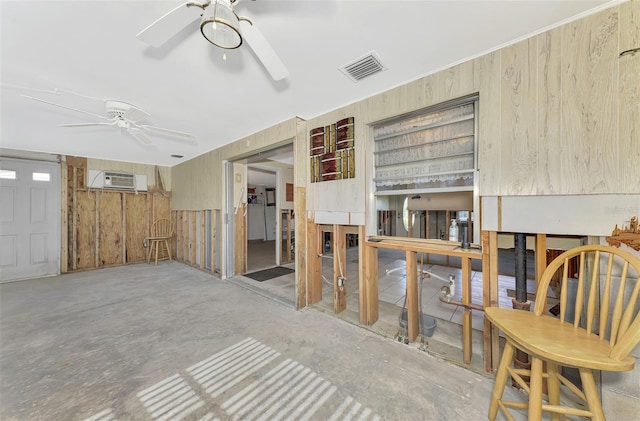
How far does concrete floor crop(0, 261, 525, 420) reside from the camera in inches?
55.9

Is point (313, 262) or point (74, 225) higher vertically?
point (74, 225)

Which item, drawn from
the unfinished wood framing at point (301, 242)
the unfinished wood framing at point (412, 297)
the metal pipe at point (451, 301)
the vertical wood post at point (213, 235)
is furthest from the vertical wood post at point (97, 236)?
the metal pipe at point (451, 301)

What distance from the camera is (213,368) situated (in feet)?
5.86

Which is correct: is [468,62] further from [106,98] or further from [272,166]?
[272,166]

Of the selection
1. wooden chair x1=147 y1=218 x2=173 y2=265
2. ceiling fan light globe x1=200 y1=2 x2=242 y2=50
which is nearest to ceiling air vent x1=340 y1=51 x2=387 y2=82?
ceiling fan light globe x1=200 y1=2 x2=242 y2=50

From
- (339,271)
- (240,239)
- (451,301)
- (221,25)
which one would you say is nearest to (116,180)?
(240,239)

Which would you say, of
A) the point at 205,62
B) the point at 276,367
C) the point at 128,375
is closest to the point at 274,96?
the point at 205,62

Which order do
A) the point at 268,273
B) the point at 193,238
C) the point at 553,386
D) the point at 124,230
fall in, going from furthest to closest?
1. the point at 124,230
2. the point at 193,238
3. the point at 268,273
4. the point at 553,386

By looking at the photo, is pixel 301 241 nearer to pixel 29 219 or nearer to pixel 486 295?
pixel 486 295

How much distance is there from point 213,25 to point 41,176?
599 centimetres

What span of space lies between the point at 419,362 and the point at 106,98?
406cm

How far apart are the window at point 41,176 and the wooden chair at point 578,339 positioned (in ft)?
24.0

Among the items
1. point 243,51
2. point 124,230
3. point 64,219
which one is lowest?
point 124,230

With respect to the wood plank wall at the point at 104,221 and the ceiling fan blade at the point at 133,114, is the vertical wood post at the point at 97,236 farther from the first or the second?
the ceiling fan blade at the point at 133,114
